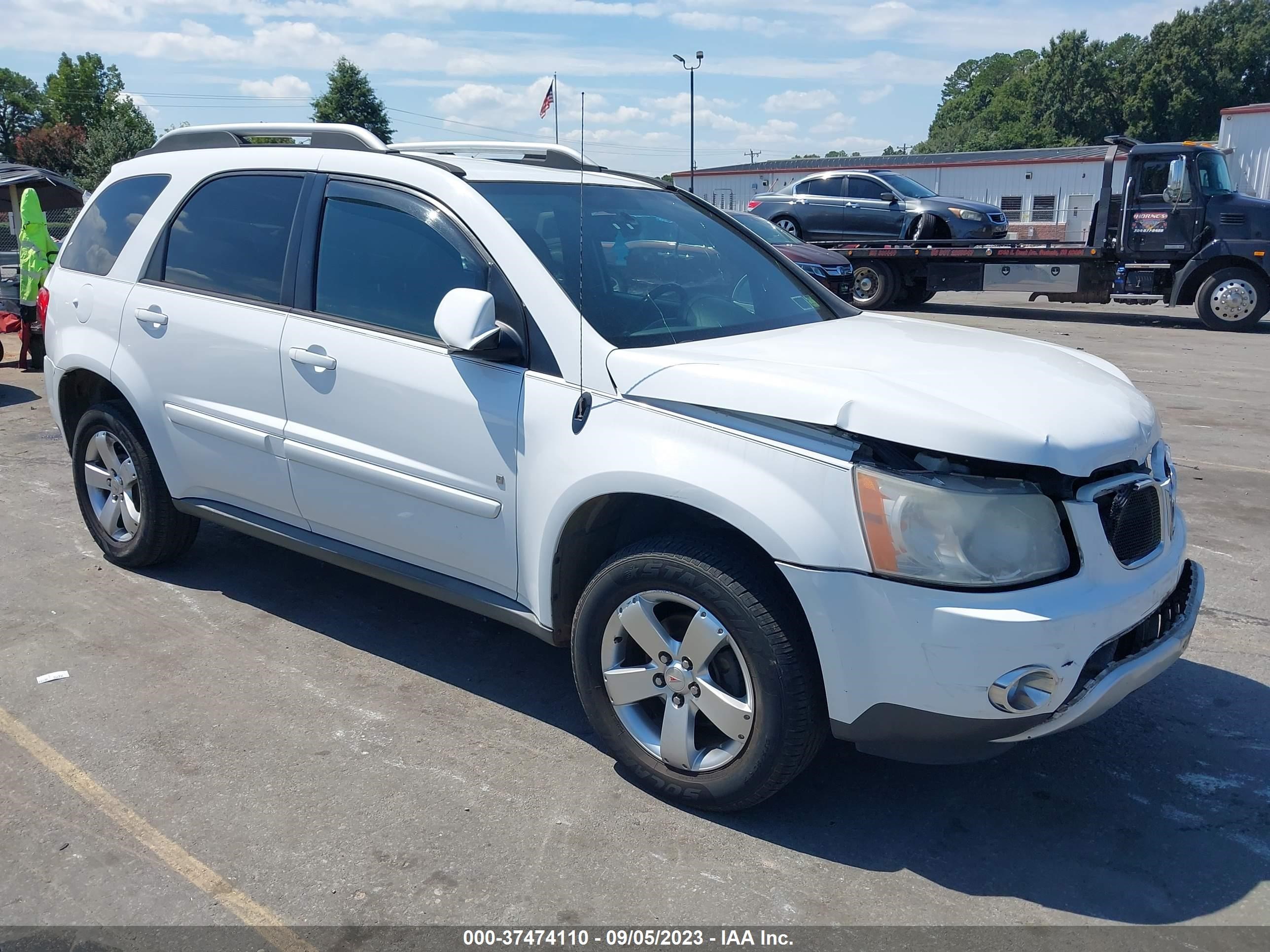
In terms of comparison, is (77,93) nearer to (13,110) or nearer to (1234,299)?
(13,110)

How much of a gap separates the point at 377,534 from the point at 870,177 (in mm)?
18050

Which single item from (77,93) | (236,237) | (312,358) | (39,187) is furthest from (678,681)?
(77,93)

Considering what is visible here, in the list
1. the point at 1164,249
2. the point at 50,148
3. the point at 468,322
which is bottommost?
the point at 1164,249

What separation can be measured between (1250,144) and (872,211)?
2156 cm

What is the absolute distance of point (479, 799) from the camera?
127 inches

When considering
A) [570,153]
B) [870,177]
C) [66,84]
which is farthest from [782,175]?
[66,84]

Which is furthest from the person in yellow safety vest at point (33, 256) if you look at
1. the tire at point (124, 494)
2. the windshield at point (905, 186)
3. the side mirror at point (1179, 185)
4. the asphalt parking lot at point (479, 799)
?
the side mirror at point (1179, 185)

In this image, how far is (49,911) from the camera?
2.73 metres

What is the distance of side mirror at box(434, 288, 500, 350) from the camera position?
10.7 feet

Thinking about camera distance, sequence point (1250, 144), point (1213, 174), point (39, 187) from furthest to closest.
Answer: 1. point (1250, 144)
2. point (39, 187)
3. point (1213, 174)

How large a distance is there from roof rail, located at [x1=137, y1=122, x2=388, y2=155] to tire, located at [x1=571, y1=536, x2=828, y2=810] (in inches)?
82.0

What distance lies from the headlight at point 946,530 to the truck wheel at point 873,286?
54.6ft

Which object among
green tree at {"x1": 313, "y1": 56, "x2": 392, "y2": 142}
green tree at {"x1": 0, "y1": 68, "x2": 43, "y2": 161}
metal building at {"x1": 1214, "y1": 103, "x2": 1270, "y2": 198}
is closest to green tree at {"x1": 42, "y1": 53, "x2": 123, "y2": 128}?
green tree at {"x1": 0, "y1": 68, "x2": 43, "y2": 161}

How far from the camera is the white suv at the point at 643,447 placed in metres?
2.71
